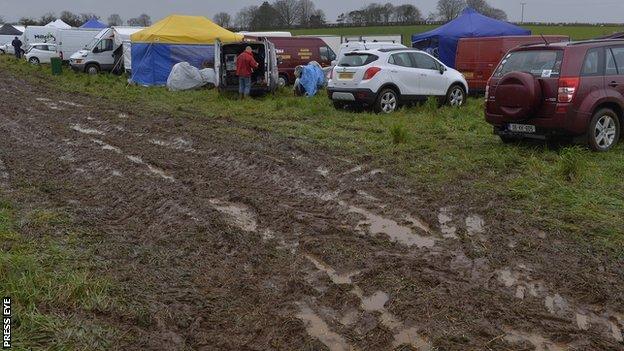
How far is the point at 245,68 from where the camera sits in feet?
57.4

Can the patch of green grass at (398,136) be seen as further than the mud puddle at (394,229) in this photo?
Yes

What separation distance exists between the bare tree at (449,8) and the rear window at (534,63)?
5648cm

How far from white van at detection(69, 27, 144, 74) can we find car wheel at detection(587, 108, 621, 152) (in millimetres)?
23381

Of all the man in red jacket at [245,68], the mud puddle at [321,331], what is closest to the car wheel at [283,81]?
the man in red jacket at [245,68]

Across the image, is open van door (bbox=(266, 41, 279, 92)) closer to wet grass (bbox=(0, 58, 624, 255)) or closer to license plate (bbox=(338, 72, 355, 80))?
wet grass (bbox=(0, 58, 624, 255))

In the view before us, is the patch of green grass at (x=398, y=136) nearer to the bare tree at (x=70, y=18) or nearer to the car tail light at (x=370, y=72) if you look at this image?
the car tail light at (x=370, y=72)

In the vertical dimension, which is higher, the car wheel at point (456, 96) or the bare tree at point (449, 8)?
the bare tree at point (449, 8)

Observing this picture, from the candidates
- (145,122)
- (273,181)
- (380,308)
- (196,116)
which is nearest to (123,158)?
(273,181)

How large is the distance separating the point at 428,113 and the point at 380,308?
10.0 meters

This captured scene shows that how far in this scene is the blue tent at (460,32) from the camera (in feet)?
76.9

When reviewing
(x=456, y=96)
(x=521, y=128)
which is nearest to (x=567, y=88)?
(x=521, y=128)

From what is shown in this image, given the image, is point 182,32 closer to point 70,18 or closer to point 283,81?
point 283,81

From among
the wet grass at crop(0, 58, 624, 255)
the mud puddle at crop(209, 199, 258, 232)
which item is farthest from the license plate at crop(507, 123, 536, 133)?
the mud puddle at crop(209, 199, 258, 232)

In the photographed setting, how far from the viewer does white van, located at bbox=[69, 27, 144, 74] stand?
2788 centimetres
